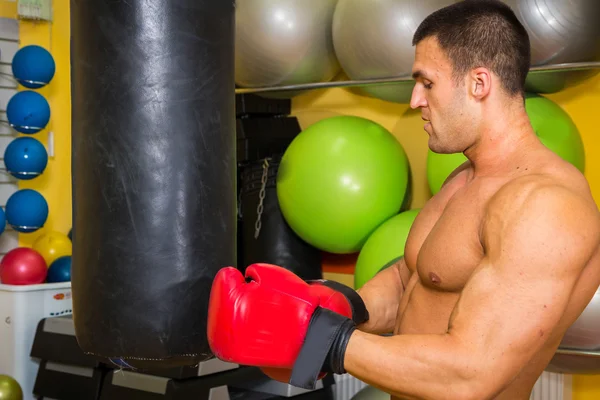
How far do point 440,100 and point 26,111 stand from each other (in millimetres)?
3022

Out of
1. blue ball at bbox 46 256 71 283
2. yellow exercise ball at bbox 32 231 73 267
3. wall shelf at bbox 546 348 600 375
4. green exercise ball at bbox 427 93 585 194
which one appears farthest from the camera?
yellow exercise ball at bbox 32 231 73 267

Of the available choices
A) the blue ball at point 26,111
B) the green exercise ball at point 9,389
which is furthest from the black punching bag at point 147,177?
the blue ball at point 26,111

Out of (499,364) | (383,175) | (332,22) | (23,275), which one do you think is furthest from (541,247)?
(23,275)

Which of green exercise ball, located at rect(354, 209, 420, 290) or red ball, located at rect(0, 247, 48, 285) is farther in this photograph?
red ball, located at rect(0, 247, 48, 285)

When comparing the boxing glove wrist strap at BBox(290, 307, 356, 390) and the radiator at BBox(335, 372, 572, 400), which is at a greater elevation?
the boxing glove wrist strap at BBox(290, 307, 356, 390)

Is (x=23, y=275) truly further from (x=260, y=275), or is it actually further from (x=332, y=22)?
(x=260, y=275)

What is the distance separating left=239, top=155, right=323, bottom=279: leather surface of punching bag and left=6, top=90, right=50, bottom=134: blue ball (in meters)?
1.25

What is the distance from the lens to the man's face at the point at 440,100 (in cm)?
163

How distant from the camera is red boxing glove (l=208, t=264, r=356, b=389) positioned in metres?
1.46

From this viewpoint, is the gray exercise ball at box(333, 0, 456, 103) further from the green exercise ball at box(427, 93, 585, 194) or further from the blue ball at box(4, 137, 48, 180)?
the blue ball at box(4, 137, 48, 180)

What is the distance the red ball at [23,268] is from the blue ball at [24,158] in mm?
430

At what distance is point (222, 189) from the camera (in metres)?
2.07

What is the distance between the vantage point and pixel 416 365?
4.64ft

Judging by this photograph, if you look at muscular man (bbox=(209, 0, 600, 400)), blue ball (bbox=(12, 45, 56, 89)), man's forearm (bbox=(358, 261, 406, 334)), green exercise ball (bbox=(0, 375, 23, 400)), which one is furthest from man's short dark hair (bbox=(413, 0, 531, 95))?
blue ball (bbox=(12, 45, 56, 89))
